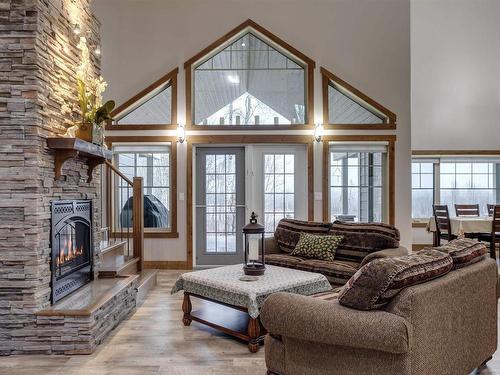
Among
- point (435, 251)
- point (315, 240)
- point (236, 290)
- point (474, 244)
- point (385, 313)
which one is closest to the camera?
point (385, 313)

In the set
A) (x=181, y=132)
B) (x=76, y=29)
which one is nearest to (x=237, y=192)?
(x=181, y=132)

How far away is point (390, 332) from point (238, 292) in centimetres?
156

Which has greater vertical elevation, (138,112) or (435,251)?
(138,112)

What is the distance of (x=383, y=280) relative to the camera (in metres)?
2.05

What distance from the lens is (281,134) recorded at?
6.41 m

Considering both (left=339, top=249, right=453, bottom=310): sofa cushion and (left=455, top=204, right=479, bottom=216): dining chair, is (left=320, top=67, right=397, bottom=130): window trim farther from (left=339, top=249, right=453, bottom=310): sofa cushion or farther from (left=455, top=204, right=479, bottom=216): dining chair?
(left=339, top=249, right=453, bottom=310): sofa cushion

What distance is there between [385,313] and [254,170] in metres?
4.59

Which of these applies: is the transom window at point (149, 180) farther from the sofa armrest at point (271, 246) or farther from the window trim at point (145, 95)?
the sofa armrest at point (271, 246)

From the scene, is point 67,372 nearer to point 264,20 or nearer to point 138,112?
point 138,112

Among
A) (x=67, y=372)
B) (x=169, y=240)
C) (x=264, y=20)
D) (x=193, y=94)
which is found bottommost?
(x=67, y=372)

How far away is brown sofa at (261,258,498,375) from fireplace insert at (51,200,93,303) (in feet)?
6.65

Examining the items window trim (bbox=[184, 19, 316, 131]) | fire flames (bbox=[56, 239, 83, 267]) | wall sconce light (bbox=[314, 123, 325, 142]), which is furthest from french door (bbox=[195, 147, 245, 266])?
fire flames (bbox=[56, 239, 83, 267])

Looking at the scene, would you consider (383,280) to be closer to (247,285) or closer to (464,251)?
(464,251)

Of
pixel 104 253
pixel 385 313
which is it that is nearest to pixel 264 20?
pixel 104 253
